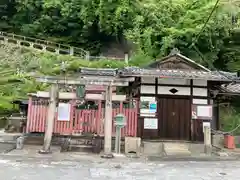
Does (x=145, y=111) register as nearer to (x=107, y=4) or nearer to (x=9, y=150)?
(x=9, y=150)

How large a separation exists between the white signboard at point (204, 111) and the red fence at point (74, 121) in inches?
126

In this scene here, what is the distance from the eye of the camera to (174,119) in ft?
46.6

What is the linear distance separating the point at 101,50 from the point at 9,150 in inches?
1104

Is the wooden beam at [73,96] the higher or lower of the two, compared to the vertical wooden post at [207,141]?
higher

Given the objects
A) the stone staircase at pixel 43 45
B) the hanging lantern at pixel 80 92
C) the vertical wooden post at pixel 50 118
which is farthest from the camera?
the stone staircase at pixel 43 45

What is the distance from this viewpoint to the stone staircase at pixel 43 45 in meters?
35.8

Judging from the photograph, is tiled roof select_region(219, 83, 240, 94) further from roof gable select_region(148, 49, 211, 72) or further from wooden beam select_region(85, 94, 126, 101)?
wooden beam select_region(85, 94, 126, 101)

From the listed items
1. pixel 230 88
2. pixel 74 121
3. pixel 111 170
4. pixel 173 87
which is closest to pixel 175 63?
pixel 173 87

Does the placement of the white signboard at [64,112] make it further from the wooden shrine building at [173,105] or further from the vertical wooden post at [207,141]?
the vertical wooden post at [207,141]

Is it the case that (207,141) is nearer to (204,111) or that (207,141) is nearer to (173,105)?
(204,111)

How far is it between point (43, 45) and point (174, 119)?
25.9m

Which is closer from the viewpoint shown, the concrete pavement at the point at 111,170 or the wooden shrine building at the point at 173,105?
the concrete pavement at the point at 111,170

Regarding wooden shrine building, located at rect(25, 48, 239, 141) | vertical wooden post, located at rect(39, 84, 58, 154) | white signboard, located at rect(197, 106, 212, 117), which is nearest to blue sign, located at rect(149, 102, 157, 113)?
wooden shrine building, located at rect(25, 48, 239, 141)

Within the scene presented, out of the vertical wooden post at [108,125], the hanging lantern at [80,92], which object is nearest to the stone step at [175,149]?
the vertical wooden post at [108,125]
